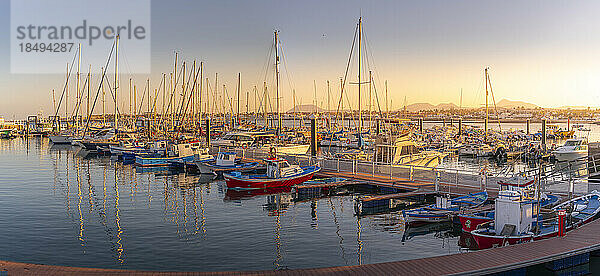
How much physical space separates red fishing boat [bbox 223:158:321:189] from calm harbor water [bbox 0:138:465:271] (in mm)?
984

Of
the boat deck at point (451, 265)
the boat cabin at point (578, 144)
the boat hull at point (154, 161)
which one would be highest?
the boat cabin at point (578, 144)

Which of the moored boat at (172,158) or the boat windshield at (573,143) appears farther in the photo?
the boat windshield at (573,143)

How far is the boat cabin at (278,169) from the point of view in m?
35.7

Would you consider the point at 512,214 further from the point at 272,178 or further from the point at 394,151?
the point at 394,151

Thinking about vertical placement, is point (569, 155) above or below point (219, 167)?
above

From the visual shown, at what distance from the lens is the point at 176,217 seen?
27312 millimetres

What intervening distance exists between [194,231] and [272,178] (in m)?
12.1

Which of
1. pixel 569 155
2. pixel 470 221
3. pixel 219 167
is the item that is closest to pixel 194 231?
pixel 470 221

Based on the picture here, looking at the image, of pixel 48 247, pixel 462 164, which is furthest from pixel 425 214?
pixel 462 164

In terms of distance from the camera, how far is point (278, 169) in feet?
117

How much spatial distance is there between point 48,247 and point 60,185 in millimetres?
21142

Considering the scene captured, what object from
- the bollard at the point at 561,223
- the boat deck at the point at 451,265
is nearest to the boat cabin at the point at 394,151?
the bollard at the point at 561,223

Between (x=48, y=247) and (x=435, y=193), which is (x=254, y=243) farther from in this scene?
(x=435, y=193)

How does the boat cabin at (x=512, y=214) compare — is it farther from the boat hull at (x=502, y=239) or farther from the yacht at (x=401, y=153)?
the yacht at (x=401, y=153)
